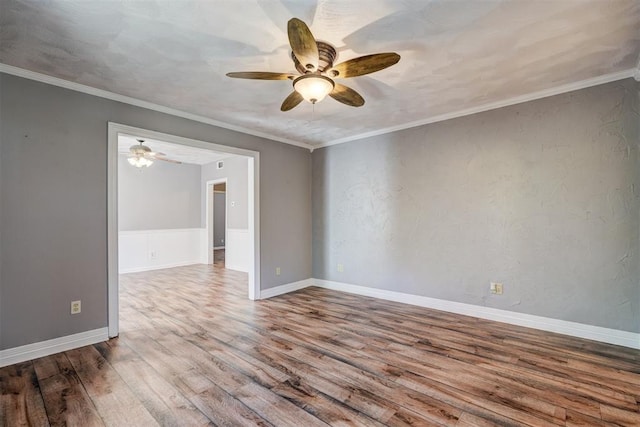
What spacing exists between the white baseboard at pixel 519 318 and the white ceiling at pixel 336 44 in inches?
96.2

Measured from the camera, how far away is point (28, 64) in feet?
8.20

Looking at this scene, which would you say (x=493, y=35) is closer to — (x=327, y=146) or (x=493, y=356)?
(x=493, y=356)

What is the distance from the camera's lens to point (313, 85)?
2.16 metres

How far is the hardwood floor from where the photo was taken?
185 cm

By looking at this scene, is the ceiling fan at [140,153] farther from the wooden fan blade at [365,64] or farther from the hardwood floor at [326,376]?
the wooden fan blade at [365,64]

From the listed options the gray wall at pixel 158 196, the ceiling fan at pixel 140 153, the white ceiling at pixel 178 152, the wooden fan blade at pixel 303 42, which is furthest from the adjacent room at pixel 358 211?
the gray wall at pixel 158 196

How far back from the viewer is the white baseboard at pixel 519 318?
2811 millimetres

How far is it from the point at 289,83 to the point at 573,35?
229 cm

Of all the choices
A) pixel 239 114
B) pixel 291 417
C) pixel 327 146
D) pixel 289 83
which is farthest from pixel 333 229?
pixel 291 417

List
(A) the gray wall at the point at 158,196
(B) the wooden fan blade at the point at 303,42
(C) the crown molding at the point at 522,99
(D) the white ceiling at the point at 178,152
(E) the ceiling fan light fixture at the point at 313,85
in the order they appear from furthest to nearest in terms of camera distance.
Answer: (A) the gray wall at the point at 158,196, (D) the white ceiling at the point at 178,152, (C) the crown molding at the point at 522,99, (E) the ceiling fan light fixture at the point at 313,85, (B) the wooden fan blade at the point at 303,42

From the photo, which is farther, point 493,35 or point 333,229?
point 333,229

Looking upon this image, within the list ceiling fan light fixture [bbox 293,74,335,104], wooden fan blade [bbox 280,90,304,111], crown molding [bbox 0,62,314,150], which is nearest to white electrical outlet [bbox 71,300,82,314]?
crown molding [bbox 0,62,314,150]

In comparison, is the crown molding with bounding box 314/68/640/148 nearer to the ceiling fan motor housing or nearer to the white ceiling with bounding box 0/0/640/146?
the white ceiling with bounding box 0/0/640/146

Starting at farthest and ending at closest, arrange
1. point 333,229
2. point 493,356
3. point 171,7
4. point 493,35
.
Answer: point 333,229 → point 493,356 → point 493,35 → point 171,7
